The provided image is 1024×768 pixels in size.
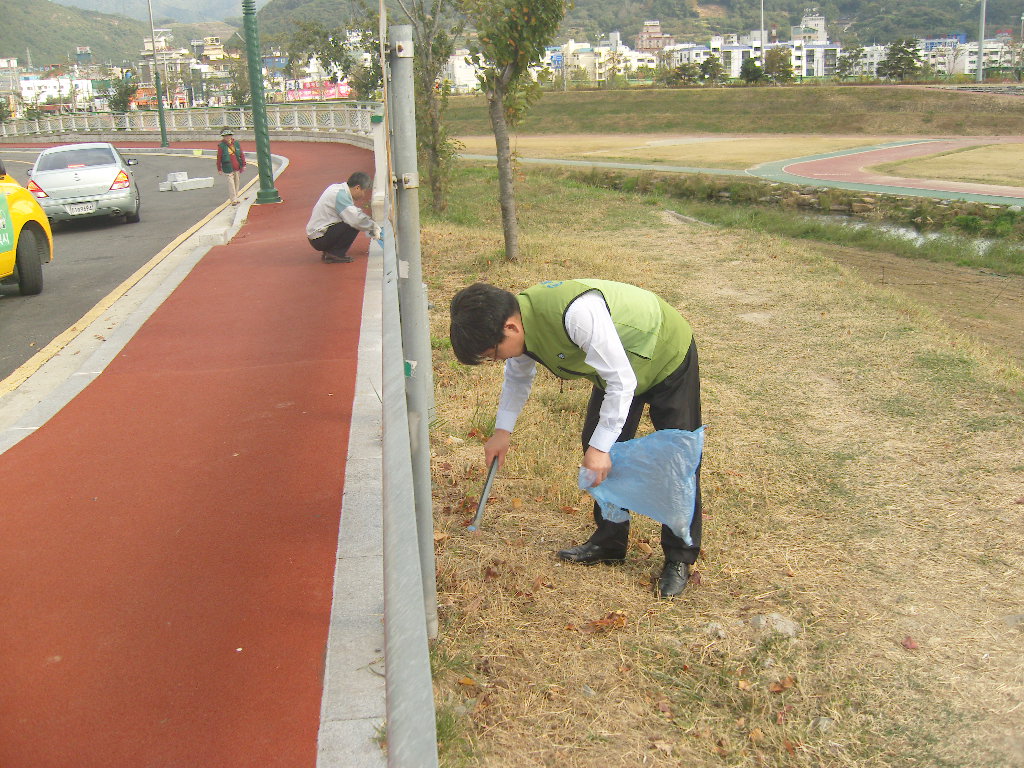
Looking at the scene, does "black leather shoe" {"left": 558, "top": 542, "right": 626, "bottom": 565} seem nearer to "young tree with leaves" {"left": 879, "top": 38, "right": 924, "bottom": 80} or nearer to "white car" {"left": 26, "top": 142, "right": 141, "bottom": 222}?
"white car" {"left": 26, "top": 142, "right": 141, "bottom": 222}

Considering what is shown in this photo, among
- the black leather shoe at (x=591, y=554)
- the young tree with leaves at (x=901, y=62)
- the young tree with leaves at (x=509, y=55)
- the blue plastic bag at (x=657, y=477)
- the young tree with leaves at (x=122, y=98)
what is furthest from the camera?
the young tree with leaves at (x=122, y=98)

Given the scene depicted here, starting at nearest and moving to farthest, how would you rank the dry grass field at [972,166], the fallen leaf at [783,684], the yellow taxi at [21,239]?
the fallen leaf at [783,684] → the yellow taxi at [21,239] → the dry grass field at [972,166]

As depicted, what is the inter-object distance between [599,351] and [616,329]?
0.22 meters

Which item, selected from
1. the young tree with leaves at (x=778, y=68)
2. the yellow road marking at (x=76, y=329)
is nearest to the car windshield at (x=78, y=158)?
the yellow road marking at (x=76, y=329)

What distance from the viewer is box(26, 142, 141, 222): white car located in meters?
16.4

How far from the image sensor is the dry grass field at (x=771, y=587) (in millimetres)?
3324

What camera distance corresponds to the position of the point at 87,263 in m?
13.2

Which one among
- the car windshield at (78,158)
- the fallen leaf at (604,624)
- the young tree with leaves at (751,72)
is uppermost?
the young tree with leaves at (751,72)

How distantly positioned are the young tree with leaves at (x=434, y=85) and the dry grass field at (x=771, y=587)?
1019cm

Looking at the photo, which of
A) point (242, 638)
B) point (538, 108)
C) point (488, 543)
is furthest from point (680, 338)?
point (538, 108)

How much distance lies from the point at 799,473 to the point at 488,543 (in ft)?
7.29

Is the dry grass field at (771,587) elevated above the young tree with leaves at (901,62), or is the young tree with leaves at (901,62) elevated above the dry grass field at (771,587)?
the young tree with leaves at (901,62)

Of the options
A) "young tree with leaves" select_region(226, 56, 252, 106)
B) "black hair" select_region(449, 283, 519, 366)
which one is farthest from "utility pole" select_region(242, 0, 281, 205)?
"young tree with leaves" select_region(226, 56, 252, 106)

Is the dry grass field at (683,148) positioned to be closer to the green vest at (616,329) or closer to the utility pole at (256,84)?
the utility pole at (256,84)
